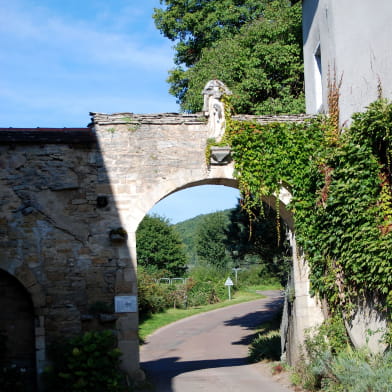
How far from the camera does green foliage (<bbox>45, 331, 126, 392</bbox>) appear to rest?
346 inches

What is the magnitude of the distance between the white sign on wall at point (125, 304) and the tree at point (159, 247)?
2617cm

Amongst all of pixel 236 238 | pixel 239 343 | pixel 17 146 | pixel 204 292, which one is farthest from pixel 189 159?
pixel 204 292

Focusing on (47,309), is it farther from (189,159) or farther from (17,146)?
(189,159)

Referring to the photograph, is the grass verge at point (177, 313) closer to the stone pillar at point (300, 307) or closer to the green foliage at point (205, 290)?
the green foliage at point (205, 290)

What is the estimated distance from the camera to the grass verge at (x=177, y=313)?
23.0 m

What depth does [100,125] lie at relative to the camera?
10.1 metres

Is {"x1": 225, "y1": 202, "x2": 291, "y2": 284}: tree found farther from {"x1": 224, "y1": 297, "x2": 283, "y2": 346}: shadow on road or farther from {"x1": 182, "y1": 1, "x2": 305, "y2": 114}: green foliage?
{"x1": 224, "y1": 297, "x2": 283, "y2": 346}: shadow on road

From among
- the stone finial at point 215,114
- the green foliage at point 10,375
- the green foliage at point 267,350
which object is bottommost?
the green foliage at point 267,350

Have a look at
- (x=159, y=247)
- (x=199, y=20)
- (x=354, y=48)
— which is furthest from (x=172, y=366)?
(x=159, y=247)

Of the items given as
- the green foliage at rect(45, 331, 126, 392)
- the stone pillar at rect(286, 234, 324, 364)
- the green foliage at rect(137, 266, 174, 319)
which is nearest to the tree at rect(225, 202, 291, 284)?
the stone pillar at rect(286, 234, 324, 364)

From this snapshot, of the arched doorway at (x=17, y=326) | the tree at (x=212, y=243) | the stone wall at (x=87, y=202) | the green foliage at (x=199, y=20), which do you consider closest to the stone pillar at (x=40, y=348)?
the stone wall at (x=87, y=202)

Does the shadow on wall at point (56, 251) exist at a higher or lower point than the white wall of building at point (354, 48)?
lower

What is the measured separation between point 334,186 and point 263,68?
8310 mm

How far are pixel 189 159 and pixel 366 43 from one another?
3.45 m
